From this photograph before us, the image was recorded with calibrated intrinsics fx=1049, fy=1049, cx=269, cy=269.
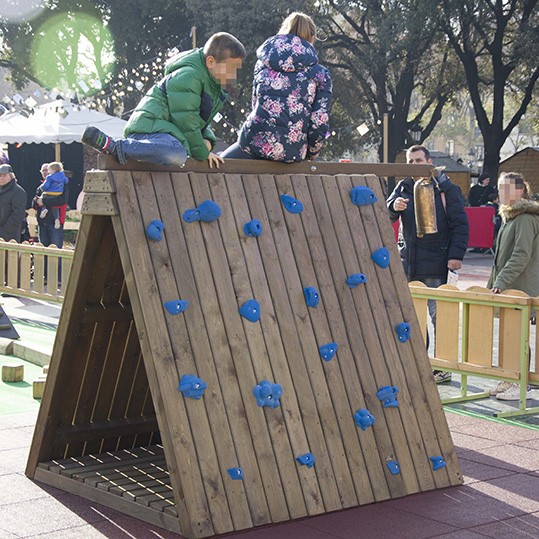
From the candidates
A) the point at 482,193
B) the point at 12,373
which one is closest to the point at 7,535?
the point at 12,373

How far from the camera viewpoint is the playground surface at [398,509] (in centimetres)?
483

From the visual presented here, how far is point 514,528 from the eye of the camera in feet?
16.2

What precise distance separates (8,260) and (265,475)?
1033cm

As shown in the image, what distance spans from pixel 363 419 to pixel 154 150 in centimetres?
170

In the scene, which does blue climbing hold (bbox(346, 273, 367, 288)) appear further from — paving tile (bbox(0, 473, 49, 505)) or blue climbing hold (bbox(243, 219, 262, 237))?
paving tile (bbox(0, 473, 49, 505))

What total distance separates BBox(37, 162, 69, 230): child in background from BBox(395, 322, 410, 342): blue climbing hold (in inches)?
482

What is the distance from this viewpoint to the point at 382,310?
5.69 meters

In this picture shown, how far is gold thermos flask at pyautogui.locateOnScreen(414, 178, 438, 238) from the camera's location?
856 cm

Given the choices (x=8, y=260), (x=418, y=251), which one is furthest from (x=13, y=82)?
(x=418, y=251)

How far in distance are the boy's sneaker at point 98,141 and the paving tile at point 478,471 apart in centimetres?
268

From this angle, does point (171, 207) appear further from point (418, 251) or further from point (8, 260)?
point (8, 260)

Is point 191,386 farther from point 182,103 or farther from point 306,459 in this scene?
point 182,103

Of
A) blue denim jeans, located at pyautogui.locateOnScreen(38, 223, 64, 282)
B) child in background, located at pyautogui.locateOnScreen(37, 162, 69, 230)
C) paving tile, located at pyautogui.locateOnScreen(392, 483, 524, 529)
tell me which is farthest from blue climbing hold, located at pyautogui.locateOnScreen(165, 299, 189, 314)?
blue denim jeans, located at pyautogui.locateOnScreen(38, 223, 64, 282)

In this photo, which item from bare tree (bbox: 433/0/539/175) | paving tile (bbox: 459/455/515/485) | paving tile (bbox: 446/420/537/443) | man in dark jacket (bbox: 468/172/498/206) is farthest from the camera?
bare tree (bbox: 433/0/539/175)
